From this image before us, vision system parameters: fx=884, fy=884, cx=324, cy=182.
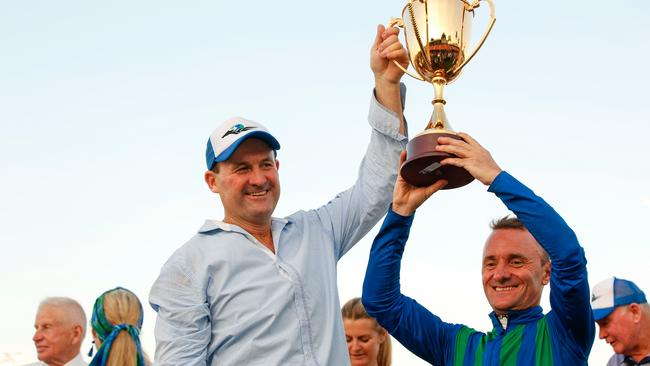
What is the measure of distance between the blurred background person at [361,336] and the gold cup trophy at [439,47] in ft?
8.86

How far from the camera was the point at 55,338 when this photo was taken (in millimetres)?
7766

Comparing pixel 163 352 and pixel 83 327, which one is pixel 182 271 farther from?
pixel 83 327

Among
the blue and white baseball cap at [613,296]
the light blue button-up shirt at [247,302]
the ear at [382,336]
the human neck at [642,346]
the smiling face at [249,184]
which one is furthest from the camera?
the ear at [382,336]

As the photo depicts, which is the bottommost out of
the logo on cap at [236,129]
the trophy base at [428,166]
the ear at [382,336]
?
the ear at [382,336]

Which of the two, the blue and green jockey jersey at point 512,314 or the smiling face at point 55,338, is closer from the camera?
the blue and green jockey jersey at point 512,314

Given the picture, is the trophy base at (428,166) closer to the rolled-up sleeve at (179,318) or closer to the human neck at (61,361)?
the rolled-up sleeve at (179,318)

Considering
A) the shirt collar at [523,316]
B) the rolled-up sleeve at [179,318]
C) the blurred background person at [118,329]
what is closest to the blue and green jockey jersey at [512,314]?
the shirt collar at [523,316]

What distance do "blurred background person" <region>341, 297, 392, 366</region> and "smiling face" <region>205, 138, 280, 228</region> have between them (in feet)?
8.75

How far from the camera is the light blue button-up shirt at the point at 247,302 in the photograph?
375cm

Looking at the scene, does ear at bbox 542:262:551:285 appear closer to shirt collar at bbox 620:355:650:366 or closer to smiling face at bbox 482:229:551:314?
smiling face at bbox 482:229:551:314

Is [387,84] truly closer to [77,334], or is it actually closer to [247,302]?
[247,302]

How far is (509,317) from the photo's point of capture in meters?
4.21

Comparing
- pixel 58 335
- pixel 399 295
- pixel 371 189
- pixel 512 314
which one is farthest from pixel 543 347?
pixel 58 335

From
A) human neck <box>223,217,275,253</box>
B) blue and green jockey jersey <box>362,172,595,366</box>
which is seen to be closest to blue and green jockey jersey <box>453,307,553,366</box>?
blue and green jockey jersey <box>362,172,595,366</box>
